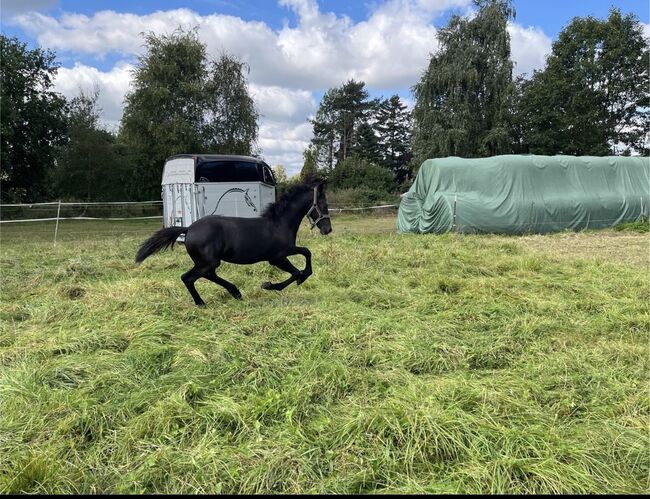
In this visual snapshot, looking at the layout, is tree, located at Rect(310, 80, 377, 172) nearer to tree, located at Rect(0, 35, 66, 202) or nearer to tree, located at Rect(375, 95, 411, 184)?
tree, located at Rect(375, 95, 411, 184)

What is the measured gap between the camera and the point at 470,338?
400 cm

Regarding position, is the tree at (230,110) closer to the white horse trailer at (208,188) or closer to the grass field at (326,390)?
the white horse trailer at (208,188)

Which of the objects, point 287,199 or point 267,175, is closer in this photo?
point 287,199

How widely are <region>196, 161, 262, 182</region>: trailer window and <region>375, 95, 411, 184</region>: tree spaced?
41151 millimetres

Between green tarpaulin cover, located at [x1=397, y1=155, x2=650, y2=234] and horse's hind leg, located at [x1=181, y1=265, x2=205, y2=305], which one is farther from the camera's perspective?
green tarpaulin cover, located at [x1=397, y1=155, x2=650, y2=234]

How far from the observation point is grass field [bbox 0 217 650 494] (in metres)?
2.14

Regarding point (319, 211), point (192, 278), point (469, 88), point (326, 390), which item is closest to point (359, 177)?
point (469, 88)

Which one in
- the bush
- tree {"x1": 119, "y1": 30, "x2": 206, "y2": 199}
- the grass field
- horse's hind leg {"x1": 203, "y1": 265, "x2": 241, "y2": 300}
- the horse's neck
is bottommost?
the grass field

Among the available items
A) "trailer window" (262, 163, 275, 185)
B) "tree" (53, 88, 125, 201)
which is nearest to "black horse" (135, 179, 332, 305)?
"trailer window" (262, 163, 275, 185)

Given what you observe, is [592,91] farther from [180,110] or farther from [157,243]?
[157,243]

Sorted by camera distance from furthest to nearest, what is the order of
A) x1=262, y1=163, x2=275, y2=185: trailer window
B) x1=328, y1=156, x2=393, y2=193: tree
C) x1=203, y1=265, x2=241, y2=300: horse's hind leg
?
x1=328, y1=156, x2=393, y2=193: tree
x1=262, y1=163, x2=275, y2=185: trailer window
x1=203, y1=265, x2=241, y2=300: horse's hind leg

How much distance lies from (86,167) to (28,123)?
147 inches

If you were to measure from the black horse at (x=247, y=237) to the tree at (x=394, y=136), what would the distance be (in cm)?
4974

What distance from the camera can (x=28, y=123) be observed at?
2605cm
